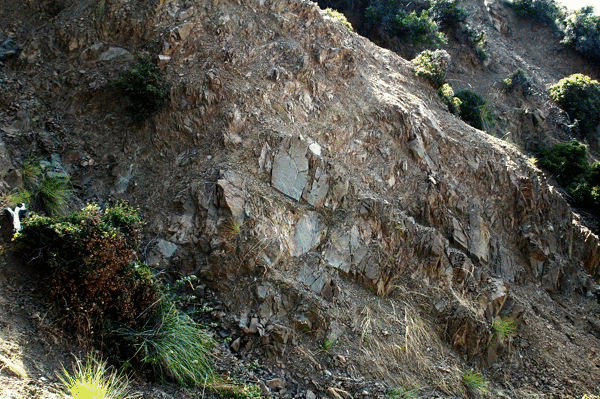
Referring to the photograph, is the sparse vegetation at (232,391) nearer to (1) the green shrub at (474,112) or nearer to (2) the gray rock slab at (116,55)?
(2) the gray rock slab at (116,55)

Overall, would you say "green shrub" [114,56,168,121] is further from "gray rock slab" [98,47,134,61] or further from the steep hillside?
"gray rock slab" [98,47,134,61]

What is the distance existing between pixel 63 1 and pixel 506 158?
9.74 meters

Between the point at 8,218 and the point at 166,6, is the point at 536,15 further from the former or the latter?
the point at 8,218

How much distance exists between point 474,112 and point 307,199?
7422 millimetres

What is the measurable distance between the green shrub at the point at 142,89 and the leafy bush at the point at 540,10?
18.5 meters

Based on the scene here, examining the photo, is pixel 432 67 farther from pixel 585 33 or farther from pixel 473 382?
pixel 585 33

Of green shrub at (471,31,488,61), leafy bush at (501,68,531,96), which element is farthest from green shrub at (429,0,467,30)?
leafy bush at (501,68,531,96)

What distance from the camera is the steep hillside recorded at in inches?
293

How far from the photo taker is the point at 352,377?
709 cm

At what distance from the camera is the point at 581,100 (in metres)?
17.9

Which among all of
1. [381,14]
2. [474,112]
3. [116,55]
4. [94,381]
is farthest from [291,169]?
[381,14]

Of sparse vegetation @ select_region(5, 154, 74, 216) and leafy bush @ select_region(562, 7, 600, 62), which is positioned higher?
leafy bush @ select_region(562, 7, 600, 62)

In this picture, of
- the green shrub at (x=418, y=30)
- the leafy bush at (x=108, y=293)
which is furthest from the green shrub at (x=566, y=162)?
the leafy bush at (x=108, y=293)

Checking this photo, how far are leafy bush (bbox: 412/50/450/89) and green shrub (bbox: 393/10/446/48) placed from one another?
13.4 feet
